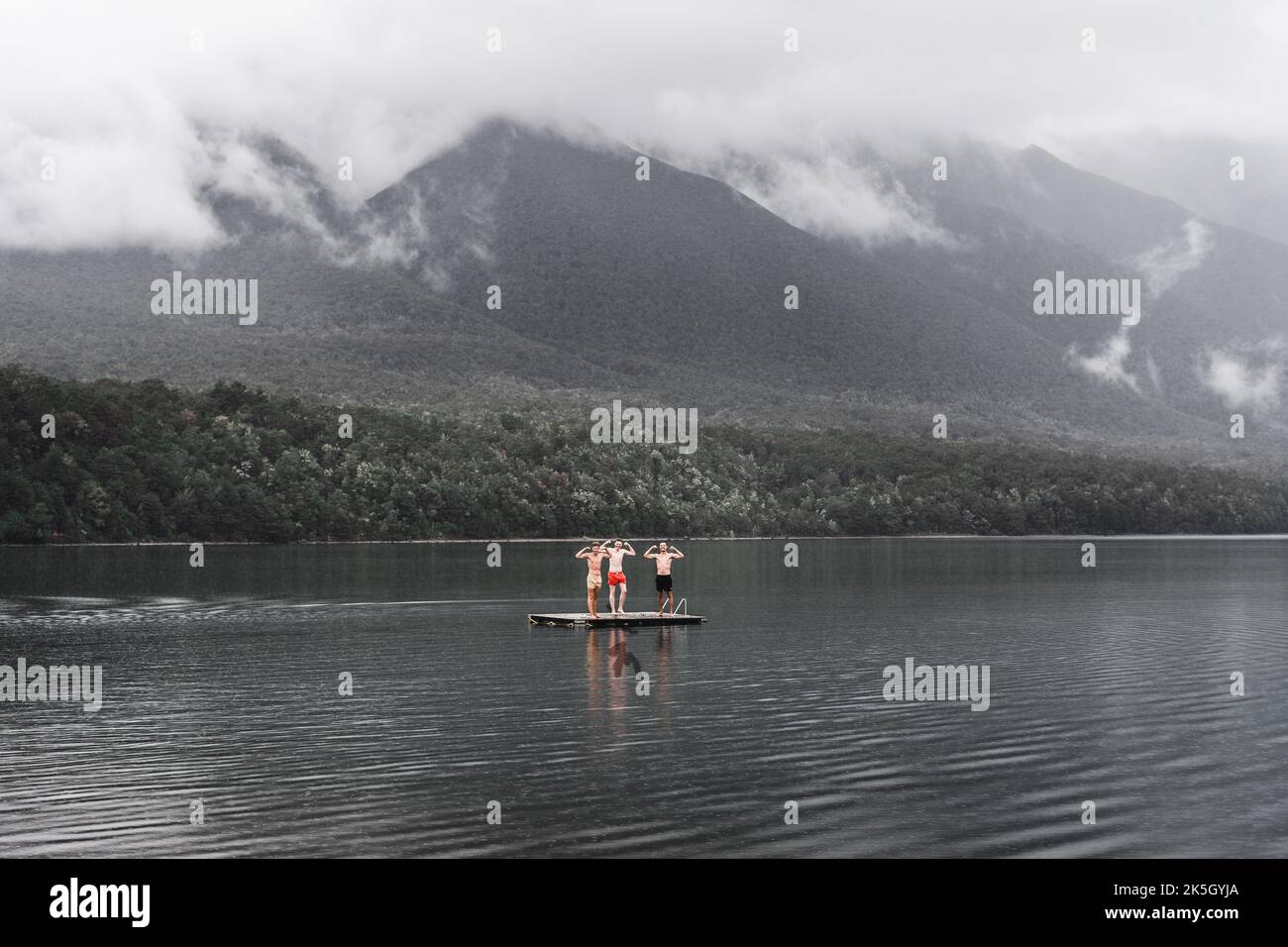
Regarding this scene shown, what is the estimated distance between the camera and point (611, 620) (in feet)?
171

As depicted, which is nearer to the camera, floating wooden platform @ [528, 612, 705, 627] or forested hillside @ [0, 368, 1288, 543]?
floating wooden platform @ [528, 612, 705, 627]

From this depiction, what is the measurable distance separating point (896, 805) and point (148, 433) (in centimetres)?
13618

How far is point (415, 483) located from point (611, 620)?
112m

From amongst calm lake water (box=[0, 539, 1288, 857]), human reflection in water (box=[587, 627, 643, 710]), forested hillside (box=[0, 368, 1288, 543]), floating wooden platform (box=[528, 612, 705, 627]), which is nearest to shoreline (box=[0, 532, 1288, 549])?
forested hillside (box=[0, 368, 1288, 543])

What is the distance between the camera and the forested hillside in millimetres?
136875

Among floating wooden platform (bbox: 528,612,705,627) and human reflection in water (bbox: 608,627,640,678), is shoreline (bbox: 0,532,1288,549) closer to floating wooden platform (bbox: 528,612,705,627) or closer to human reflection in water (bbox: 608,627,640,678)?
floating wooden platform (bbox: 528,612,705,627)

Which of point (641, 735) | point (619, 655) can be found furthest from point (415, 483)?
point (641, 735)

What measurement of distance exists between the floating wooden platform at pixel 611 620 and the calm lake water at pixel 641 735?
1.54 feet

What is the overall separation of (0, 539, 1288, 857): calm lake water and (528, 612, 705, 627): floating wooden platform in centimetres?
47

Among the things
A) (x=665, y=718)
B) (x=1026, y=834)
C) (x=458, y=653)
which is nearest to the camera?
(x=1026, y=834)

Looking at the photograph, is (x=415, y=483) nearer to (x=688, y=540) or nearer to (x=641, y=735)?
(x=688, y=540)

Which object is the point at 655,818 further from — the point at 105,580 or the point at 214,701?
the point at 105,580

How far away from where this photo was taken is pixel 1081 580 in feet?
294
